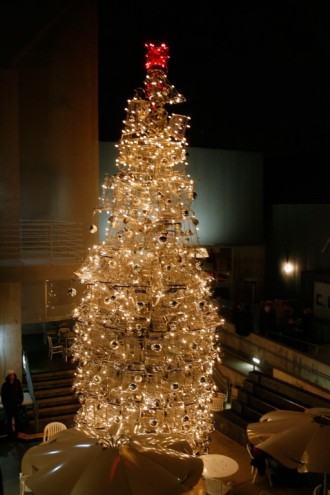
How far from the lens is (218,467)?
7223 mm

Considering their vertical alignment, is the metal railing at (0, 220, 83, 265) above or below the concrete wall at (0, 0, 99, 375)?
below

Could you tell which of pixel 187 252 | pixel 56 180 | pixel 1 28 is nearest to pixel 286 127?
pixel 56 180

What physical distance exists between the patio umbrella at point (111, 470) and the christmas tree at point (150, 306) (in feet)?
5.06

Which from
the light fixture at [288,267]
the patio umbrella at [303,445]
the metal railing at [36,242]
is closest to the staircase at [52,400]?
the metal railing at [36,242]

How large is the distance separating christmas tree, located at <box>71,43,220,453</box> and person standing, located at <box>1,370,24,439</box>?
2.81m

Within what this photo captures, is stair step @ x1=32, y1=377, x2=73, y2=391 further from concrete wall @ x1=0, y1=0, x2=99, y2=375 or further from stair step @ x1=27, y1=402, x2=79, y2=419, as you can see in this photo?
concrete wall @ x1=0, y1=0, x2=99, y2=375

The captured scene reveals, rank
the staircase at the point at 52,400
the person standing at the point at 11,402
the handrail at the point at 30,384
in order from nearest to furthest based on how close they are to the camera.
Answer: the person standing at the point at 11,402
the handrail at the point at 30,384
the staircase at the point at 52,400

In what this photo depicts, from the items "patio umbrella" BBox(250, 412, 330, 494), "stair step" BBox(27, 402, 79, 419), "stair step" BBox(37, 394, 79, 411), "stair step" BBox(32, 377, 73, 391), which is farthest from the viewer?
"stair step" BBox(32, 377, 73, 391)

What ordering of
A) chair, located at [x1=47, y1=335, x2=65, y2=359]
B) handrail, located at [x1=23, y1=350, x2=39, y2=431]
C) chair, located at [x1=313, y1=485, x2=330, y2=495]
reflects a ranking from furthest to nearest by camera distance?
1. chair, located at [x1=47, y1=335, x2=65, y2=359]
2. handrail, located at [x1=23, y1=350, x2=39, y2=431]
3. chair, located at [x1=313, y1=485, x2=330, y2=495]

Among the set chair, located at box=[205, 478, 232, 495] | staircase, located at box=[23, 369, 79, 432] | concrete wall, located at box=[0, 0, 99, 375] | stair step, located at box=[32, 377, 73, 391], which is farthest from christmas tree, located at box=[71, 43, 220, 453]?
concrete wall, located at box=[0, 0, 99, 375]

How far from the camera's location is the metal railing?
1130 centimetres

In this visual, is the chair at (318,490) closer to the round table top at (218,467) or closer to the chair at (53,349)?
the round table top at (218,467)

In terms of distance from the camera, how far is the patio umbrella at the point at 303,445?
5.63 metres

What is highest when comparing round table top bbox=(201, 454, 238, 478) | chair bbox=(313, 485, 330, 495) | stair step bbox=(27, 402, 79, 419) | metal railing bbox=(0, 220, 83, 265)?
metal railing bbox=(0, 220, 83, 265)
